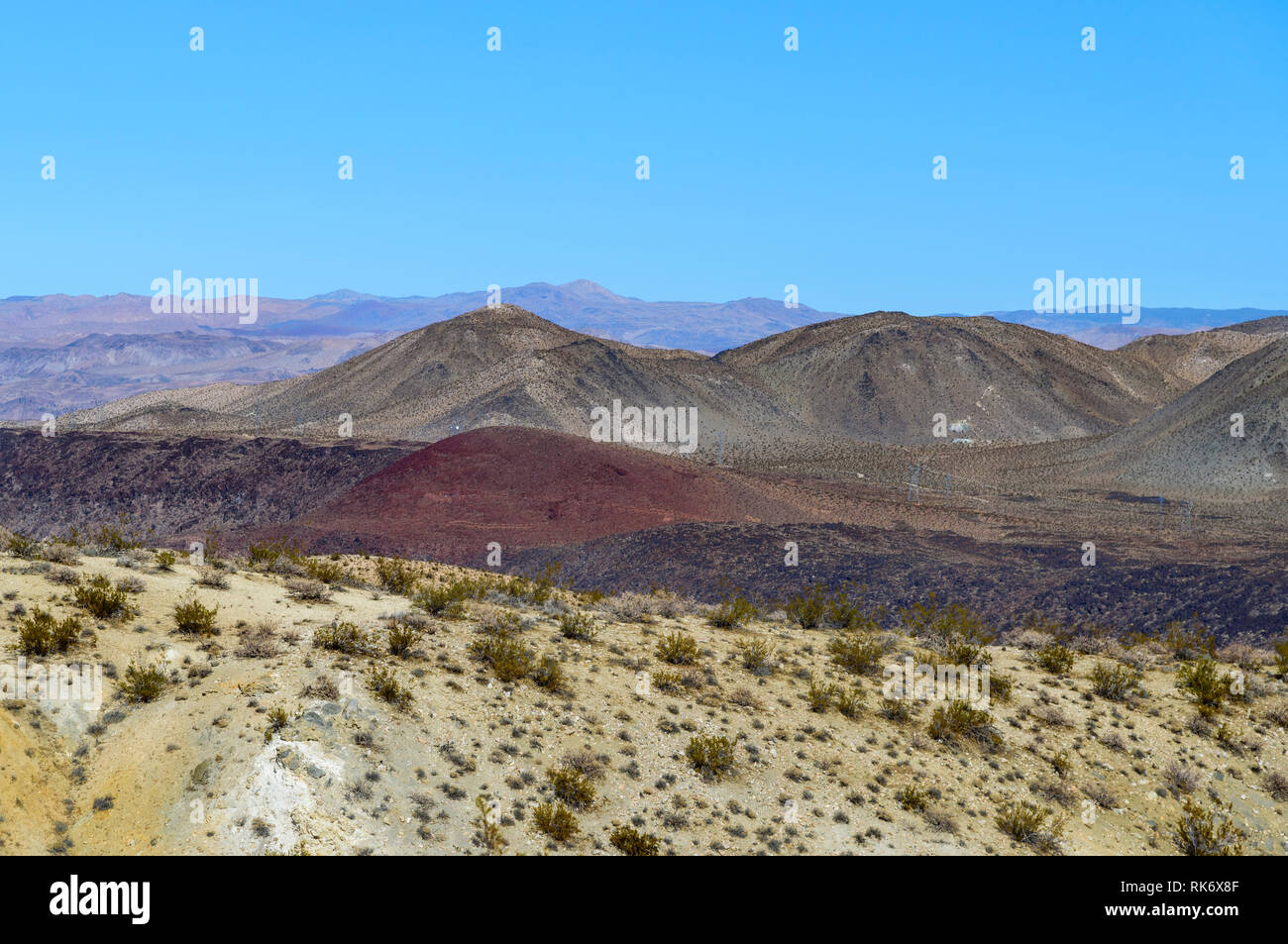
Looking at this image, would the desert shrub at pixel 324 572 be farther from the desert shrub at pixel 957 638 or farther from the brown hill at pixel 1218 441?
the brown hill at pixel 1218 441

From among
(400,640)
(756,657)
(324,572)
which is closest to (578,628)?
(756,657)

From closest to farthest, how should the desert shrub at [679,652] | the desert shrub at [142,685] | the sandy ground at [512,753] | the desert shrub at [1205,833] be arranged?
the sandy ground at [512,753]
the desert shrub at [142,685]
the desert shrub at [1205,833]
the desert shrub at [679,652]

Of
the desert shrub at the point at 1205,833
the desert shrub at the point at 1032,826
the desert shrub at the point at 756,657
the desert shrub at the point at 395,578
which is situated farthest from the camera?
the desert shrub at the point at 395,578

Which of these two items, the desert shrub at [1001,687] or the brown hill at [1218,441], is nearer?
the desert shrub at [1001,687]

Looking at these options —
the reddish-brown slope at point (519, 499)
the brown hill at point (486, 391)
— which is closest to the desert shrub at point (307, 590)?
the reddish-brown slope at point (519, 499)

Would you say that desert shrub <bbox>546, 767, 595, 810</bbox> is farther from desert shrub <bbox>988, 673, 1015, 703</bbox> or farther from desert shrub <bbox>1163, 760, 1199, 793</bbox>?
desert shrub <bbox>1163, 760, 1199, 793</bbox>

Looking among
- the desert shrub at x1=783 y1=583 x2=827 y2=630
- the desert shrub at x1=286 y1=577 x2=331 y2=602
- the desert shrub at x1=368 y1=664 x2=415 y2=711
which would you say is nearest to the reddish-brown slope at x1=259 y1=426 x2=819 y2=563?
the desert shrub at x1=783 y1=583 x2=827 y2=630

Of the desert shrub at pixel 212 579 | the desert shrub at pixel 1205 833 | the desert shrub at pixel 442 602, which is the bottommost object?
the desert shrub at pixel 1205 833
